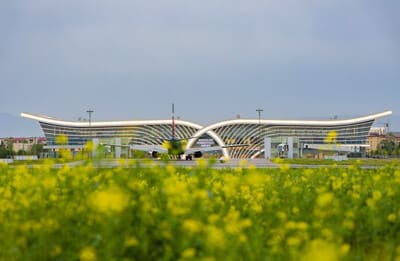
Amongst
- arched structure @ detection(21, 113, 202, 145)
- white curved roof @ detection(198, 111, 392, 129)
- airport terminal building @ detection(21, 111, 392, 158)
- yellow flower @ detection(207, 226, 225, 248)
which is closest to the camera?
yellow flower @ detection(207, 226, 225, 248)

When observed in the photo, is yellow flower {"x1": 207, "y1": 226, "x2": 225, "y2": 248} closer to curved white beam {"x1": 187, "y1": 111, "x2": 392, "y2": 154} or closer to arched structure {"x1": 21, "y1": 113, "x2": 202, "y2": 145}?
curved white beam {"x1": 187, "y1": 111, "x2": 392, "y2": 154}

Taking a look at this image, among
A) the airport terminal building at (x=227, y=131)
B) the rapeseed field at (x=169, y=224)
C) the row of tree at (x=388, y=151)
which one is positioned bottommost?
the rapeseed field at (x=169, y=224)

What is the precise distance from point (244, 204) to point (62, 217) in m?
2.72

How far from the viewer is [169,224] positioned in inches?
161

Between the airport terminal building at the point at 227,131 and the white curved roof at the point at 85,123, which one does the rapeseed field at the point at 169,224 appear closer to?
the airport terminal building at the point at 227,131

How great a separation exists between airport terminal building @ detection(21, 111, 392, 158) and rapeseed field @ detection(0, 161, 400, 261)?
108m

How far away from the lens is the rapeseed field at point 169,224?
11.8 feet

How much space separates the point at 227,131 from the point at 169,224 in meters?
117

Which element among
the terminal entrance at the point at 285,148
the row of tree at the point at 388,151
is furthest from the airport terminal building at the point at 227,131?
the terminal entrance at the point at 285,148

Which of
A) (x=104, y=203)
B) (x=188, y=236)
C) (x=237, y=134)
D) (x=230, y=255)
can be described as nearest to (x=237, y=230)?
(x=188, y=236)

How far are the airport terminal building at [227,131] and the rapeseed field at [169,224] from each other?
10796 centimetres

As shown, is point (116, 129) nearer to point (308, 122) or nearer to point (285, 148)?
point (308, 122)

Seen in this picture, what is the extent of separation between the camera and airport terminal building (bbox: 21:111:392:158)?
118 m

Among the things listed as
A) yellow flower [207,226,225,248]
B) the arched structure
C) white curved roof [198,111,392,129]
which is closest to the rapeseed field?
yellow flower [207,226,225,248]
